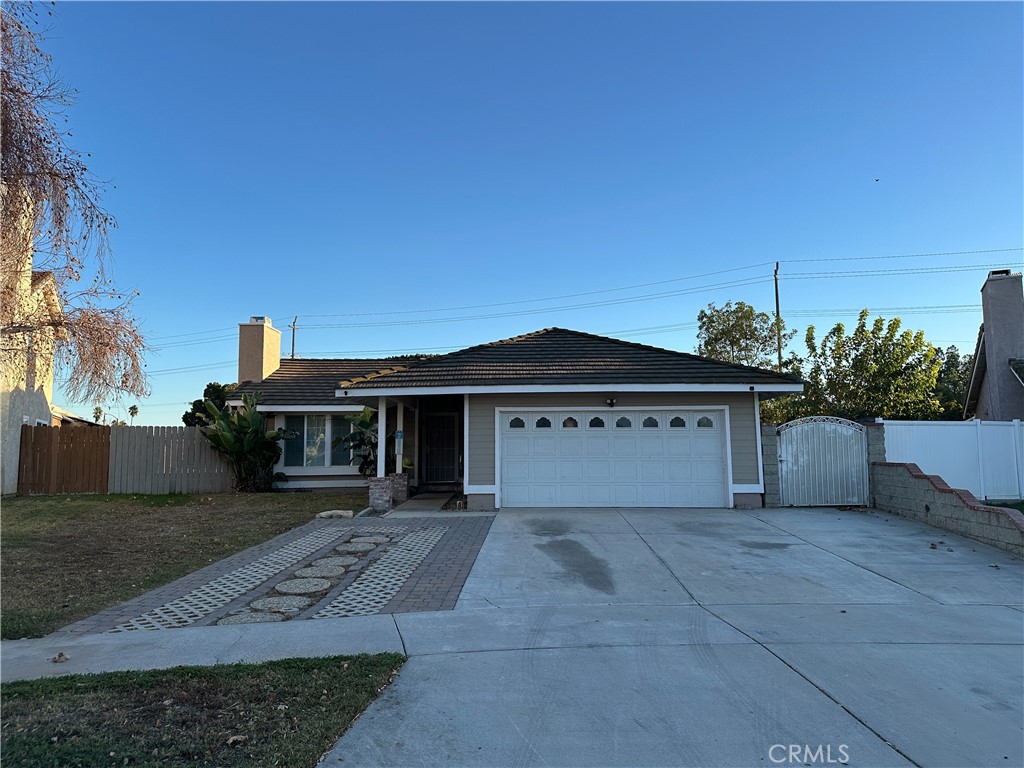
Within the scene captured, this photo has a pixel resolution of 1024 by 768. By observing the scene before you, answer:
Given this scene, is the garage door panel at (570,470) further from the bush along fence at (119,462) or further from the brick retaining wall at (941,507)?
the bush along fence at (119,462)

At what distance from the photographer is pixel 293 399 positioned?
18.4 meters

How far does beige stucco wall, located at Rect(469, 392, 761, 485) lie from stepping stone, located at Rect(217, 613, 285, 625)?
725cm

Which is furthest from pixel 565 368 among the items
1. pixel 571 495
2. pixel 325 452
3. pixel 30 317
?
pixel 30 317

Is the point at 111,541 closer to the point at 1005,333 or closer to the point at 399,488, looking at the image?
the point at 399,488

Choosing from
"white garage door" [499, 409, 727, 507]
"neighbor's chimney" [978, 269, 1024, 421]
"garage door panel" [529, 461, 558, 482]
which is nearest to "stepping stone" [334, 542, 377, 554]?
"white garage door" [499, 409, 727, 507]

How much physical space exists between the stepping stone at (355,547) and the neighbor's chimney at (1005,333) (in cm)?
1797

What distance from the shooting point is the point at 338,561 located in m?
8.40

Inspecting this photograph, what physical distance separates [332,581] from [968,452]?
44.1 feet

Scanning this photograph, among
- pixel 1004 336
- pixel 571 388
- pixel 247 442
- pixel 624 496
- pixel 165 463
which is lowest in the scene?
pixel 624 496

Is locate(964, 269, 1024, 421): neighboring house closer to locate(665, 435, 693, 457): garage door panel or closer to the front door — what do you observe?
locate(665, 435, 693, 457): garage door panel

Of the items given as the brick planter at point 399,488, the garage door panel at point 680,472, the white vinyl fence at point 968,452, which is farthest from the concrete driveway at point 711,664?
the brick planter at point 399,488

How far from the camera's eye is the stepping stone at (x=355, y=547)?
9.05 m

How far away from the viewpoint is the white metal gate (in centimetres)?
1305

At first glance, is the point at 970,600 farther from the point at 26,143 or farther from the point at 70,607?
the point at 26,143
